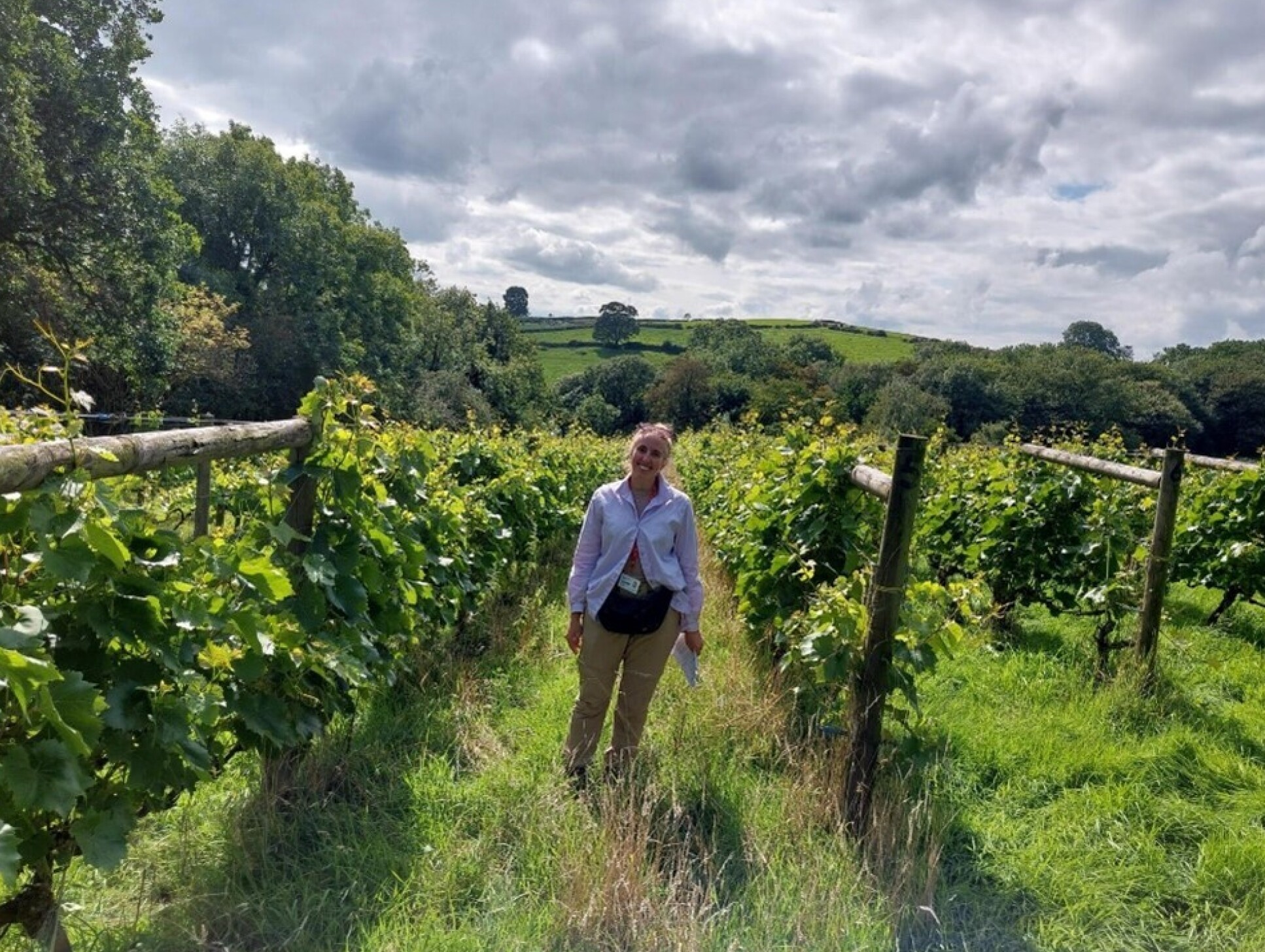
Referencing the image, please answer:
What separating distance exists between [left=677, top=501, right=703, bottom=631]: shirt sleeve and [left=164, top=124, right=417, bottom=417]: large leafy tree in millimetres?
28734

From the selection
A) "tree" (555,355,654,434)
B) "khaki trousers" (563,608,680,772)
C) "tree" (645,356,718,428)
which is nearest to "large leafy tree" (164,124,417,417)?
"khaki trousers" (563,608,680,772)

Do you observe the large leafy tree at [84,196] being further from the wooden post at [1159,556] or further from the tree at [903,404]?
the tree at [903,404]

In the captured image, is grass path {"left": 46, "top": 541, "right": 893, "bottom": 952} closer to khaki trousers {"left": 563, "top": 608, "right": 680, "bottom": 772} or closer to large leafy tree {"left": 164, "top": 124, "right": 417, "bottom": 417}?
khaki trousers {"left": 563, "top": 608, "right": 680, "bottom": 772}

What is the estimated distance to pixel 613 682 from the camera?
3723 mm

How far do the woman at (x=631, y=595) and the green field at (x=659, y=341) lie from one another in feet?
265

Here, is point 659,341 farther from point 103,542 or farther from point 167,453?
point 103,542

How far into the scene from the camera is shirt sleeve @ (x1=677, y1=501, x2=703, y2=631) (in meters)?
3.63

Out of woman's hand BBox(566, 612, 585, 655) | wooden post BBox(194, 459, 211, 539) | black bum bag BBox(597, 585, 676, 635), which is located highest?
wooden post BBox(194, 459, 211, 539)

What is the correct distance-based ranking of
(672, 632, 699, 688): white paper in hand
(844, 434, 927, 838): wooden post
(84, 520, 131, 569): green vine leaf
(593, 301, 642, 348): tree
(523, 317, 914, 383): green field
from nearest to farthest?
1. (84, 520, 131, 569): green vine leaf
2. (844, 434, 927, 838): wooden post
3. (672, 632, 699, 688): white paper in hand
4. (523, 317, 914, 383): green field
5. (593, 301, 642, 348): tree

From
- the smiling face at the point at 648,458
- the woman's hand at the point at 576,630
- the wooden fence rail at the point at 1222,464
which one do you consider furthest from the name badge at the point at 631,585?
the wooden fence rail at the point at 1222,464

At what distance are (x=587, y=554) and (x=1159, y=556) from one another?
372cm

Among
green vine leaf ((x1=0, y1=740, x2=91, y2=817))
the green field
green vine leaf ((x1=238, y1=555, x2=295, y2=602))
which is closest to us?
green vine leaf ((x1=0, y1=740, x2=91, y2=817))

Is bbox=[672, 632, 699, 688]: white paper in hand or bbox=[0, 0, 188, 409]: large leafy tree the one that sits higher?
bbox=[0, 0, 188, 409]: large leafy tree

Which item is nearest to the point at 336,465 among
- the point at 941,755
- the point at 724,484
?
the point at 941,755
